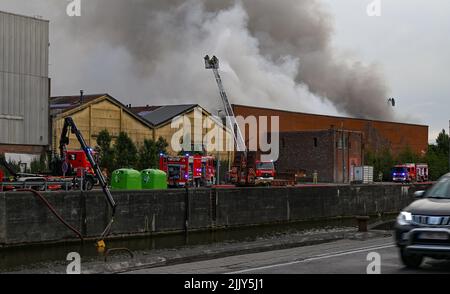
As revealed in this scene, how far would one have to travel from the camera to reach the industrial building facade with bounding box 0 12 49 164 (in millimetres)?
48903

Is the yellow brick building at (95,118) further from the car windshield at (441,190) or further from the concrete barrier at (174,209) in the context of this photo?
the car windshield at (441,190)

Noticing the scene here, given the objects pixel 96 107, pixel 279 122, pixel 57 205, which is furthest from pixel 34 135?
pixel 279 122

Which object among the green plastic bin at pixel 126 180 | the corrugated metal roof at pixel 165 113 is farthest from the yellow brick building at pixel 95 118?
the green plastic bin at pixel 126 180

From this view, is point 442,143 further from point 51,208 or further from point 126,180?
point 51,208

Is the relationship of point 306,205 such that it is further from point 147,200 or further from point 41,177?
point 41,177

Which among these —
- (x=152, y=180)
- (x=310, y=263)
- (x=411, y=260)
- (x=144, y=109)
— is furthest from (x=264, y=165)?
(x=411, y=260)

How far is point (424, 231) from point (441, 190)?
161cm

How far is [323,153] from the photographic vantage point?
77.1 meters

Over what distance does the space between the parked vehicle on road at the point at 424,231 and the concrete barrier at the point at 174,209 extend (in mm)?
16016

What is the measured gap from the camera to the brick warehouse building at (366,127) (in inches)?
3250

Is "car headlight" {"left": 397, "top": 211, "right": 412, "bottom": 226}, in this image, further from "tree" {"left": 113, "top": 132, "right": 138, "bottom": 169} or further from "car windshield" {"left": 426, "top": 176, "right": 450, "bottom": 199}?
"tree" {"left": 113, "top": 132, "right": 138, "bottom": 169}
